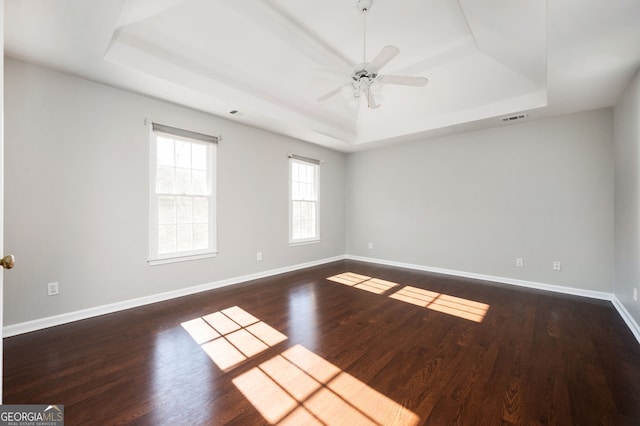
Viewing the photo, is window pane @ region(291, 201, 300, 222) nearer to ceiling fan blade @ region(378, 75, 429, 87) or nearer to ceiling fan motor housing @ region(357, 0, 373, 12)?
ceiling fan blade @ region(378, 75, 429, 87)

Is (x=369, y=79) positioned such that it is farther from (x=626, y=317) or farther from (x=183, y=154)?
(x=626, y=317)

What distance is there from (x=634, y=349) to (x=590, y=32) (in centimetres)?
259

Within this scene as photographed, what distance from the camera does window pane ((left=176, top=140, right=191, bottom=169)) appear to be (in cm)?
366

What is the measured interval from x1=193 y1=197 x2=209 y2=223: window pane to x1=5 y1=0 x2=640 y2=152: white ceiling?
1.25 m

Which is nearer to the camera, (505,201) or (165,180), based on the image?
(165,180)

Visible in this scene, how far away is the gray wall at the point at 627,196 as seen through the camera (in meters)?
2.56

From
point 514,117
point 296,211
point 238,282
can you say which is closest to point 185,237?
point 238,282

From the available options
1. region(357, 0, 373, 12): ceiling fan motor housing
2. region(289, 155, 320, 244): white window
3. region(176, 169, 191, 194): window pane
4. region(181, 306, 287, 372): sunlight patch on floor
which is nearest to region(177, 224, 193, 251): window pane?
region(176, 169, 191, 194): window pane

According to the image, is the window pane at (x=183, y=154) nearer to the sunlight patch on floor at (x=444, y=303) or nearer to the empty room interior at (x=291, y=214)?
the empty room interior at (x=291, y=214)

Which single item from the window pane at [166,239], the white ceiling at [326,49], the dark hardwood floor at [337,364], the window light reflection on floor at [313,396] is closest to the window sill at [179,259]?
the window pane at [166,239]

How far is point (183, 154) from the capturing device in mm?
3715

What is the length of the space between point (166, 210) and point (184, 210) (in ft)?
0.75

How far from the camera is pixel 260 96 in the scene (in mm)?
3762

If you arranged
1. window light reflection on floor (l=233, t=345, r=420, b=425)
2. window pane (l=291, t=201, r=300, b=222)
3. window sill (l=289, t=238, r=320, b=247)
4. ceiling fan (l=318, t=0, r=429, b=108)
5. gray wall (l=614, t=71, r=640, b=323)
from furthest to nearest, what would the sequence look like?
window pane (l=291, t=201, r=300, b=222) < window sill (l=289, t=238, r=320, b=247) < gray wall (l=614, t=71, r=640, b=323) < ceiling fan (l=318, t=0, r=429, b=108) < window light reflection on floor (l=233, t=345, r=420, b=425)
